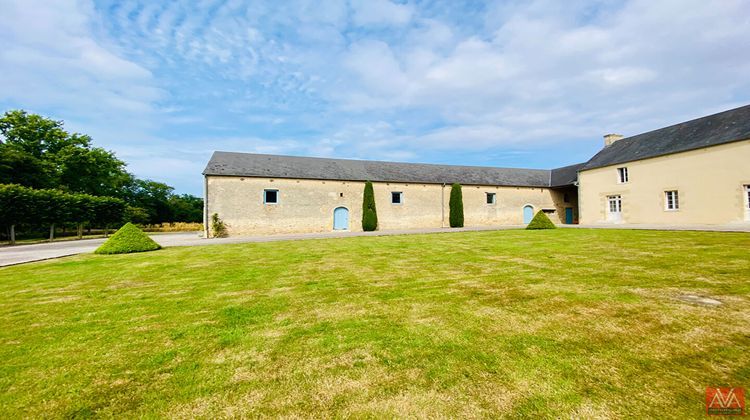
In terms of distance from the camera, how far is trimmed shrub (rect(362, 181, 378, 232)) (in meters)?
21.9

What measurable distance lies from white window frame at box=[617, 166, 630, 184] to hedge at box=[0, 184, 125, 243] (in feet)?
117

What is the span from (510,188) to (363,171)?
42.0 feet

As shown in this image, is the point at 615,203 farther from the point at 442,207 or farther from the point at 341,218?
the point at 341,218

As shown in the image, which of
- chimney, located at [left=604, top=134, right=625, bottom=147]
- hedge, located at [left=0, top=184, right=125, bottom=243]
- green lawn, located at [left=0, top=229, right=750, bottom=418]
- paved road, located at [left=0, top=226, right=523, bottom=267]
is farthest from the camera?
chimney, located at [left=604, top=134, right=625, bottom=147]

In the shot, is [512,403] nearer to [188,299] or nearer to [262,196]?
A: [188,299]

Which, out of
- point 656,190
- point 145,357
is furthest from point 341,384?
point 656,190

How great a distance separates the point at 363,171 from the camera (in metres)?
24.0

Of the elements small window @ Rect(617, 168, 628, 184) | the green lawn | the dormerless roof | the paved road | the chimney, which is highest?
the chimney

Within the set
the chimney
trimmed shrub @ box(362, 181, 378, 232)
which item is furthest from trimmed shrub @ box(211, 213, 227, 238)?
the chimney

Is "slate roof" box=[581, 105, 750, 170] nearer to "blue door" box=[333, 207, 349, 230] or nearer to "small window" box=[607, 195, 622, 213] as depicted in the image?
"small window" box=[607, 195, 622, 213]

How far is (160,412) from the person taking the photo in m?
1.85

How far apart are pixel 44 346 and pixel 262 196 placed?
18.1 meters

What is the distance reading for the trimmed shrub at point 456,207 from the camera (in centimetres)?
2409

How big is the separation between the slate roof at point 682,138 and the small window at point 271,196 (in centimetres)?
2259
